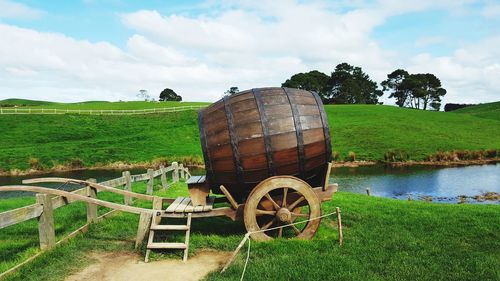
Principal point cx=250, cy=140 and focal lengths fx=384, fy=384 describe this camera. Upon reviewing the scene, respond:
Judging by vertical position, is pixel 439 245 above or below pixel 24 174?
above

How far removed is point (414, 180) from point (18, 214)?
26315 mm

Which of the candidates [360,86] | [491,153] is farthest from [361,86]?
[491,153]

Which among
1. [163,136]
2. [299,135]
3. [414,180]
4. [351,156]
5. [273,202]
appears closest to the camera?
[299,135]

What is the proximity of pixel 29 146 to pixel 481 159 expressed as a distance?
4618cm

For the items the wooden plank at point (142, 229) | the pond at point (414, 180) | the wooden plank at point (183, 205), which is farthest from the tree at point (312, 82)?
the wooden plank at point (142, 229)

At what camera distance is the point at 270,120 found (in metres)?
7.13

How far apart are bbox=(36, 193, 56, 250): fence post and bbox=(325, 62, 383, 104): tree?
90.5 metres

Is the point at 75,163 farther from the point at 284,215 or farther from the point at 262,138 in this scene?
the point at 262,138

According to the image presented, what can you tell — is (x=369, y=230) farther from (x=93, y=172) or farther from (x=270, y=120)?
(x=93, y=172)

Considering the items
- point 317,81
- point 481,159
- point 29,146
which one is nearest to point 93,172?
point 29,146

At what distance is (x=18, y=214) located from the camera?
250 inches

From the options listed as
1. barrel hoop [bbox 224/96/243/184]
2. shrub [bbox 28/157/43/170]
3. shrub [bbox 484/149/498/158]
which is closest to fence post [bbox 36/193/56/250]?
barrel hoop [bbox 224/96/243/184]

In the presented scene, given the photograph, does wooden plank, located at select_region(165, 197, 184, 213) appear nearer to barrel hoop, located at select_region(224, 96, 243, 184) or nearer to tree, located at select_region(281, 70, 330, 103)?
barrel hoop, located at select_region(224, 96, 243, 184)

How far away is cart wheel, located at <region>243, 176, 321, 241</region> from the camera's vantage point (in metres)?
7.19
